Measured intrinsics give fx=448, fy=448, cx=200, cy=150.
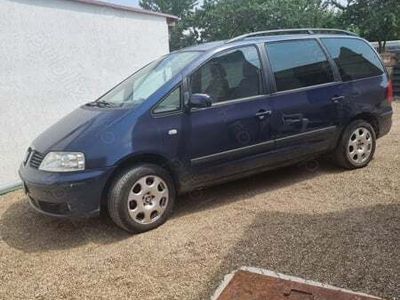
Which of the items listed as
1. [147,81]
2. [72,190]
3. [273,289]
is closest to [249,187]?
[147,81]

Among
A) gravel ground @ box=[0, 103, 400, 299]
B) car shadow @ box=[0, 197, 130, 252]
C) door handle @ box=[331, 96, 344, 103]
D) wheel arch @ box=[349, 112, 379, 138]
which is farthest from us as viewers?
wheel arch @ box=[349, 112, 379, 138]

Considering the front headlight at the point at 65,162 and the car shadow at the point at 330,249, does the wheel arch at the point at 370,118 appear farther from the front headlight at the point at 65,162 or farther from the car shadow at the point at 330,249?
the front headlight at the point at 65,162

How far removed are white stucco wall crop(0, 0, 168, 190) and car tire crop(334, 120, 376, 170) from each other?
3.97m

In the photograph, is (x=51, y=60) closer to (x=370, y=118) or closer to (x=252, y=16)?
(x=370, y=118)

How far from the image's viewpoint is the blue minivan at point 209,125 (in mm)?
4176

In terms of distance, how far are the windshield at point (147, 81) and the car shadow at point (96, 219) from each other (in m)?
1.28

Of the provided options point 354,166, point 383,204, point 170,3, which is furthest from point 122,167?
point 170,3

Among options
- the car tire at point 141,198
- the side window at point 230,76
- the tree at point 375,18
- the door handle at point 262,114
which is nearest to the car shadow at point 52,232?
the car tire at point 141,198

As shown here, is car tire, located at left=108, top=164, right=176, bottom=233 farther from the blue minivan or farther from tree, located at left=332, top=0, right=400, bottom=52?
tree, located at left=332, top=0, right=400, bottom=52

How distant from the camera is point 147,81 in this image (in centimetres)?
493

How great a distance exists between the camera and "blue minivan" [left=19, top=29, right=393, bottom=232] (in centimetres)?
418

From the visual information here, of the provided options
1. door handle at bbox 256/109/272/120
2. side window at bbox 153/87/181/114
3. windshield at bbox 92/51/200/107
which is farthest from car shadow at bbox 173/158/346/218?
windshield at bbox 92/51/200/107

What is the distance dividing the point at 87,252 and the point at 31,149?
1.30 m

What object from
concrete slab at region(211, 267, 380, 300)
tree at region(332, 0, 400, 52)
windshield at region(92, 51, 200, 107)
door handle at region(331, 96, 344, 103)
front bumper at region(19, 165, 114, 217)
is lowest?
concrete slab at region(211, 267, 380, 300)
